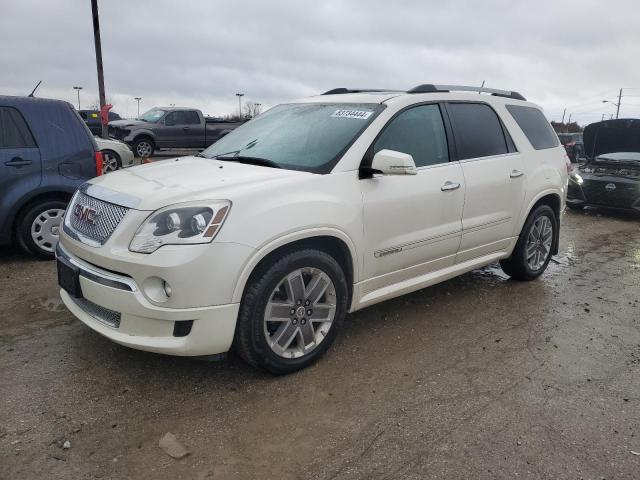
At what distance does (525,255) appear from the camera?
5191 mm

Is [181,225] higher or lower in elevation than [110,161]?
higher

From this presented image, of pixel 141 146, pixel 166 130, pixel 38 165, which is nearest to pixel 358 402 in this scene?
pixel 38 165

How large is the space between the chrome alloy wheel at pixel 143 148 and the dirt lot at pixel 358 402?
13.7m

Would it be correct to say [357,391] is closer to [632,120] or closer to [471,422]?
[471,422]

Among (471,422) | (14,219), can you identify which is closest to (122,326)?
(471,422)

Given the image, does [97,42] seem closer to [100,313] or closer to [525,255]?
[525,255]

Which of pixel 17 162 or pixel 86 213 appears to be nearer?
pixel 86 213

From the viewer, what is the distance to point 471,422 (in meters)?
2.91

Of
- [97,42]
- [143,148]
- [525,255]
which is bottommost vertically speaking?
[525,255]

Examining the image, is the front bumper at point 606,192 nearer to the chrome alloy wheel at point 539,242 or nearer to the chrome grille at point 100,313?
the chrome alloy wheel at point 539,242

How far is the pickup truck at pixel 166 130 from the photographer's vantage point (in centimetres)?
1742

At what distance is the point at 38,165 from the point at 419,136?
3.95 metres

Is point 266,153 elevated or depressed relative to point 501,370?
elevated

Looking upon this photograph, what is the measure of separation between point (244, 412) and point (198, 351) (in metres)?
0.43
